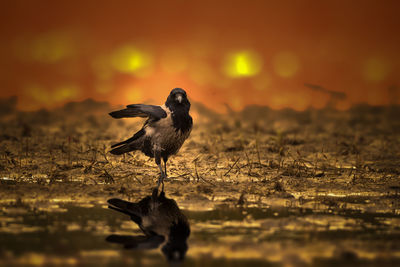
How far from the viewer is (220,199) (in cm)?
690

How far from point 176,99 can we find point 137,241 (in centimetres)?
345

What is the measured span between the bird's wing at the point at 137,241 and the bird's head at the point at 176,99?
3.28m

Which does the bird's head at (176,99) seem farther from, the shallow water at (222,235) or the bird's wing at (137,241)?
the bird's wing at (137,241)

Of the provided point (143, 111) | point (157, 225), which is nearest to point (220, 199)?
point (157, 225)

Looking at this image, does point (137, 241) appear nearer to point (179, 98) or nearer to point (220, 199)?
point (220, 199)

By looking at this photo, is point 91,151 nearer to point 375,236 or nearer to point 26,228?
point 26,228

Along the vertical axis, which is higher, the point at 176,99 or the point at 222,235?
the point at 176,99

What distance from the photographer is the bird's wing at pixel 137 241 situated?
4741 millimetres

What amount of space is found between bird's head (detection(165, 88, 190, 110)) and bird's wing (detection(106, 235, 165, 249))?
328 cm

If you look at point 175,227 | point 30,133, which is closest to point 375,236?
point 175,227

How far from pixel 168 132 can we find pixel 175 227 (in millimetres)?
2754

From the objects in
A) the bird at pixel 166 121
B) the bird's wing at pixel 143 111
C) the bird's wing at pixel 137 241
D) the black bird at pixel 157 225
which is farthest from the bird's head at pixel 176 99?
the bird's wing at pixel 137 241

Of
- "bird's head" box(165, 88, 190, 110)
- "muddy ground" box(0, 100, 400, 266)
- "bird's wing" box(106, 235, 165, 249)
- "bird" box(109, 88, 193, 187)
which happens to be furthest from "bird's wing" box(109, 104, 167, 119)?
"bird's wing" box(106, 235, 165, 249)

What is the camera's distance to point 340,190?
771 cm
